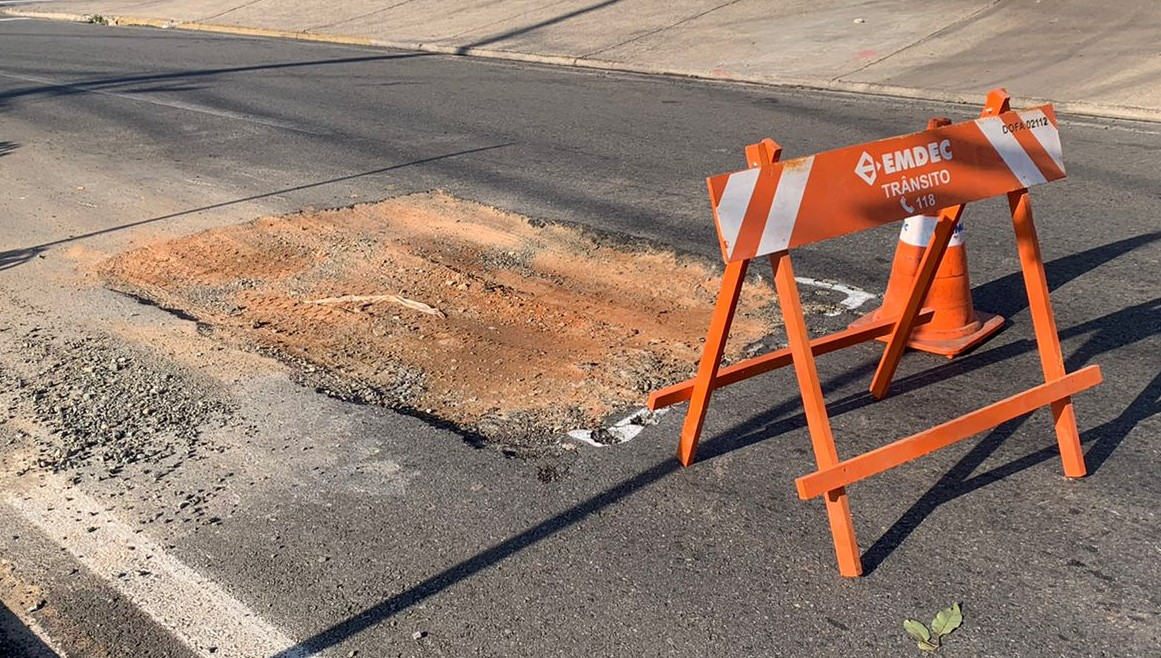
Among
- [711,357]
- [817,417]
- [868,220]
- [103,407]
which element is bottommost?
[817,417]

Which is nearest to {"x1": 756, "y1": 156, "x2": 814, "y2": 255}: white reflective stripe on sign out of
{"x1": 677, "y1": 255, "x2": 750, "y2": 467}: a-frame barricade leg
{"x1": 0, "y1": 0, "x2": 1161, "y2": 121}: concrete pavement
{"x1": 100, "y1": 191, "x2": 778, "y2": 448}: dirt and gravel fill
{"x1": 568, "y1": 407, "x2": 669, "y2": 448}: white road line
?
{"x1": 677, "y1": 255, "x2": 750, "y2": 467}: a-frame barricade leg

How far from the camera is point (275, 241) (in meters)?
8.30

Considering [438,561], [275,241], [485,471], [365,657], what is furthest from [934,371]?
[275,241]

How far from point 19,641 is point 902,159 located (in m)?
3.49

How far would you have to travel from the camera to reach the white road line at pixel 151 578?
3.80 metres

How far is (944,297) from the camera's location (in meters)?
5.92

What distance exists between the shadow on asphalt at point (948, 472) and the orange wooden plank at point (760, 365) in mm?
258

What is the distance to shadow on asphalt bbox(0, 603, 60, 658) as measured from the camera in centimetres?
376

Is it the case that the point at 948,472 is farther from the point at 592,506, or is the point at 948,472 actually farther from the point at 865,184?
the point at 592,506

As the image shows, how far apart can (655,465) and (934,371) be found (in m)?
1.71

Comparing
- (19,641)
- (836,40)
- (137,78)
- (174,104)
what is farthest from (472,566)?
(137,78)

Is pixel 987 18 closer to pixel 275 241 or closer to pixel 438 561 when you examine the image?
pixel 275 241

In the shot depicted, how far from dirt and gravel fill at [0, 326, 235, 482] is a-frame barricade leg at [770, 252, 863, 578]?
2.65m

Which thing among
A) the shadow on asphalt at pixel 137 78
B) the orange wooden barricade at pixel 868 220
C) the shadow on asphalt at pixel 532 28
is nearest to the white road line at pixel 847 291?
the orange wooden barricade at pixel 868 220
